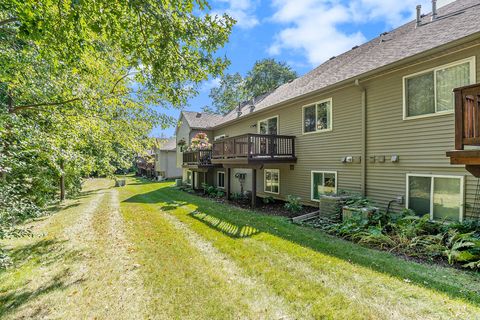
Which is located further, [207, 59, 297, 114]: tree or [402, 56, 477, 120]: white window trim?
[207, 59, 297, 114]: tree

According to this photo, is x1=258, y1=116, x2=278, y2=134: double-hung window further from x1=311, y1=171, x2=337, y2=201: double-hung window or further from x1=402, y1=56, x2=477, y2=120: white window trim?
x1=402, y1=56, x2=477, y2=120: white window trim

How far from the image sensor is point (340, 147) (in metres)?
8.71

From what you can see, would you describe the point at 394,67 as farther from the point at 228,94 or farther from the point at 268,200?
the point at 228,94

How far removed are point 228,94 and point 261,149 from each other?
89.2ft

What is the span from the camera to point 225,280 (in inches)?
159

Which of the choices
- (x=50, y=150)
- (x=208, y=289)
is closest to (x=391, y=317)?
(x=208, y=289)

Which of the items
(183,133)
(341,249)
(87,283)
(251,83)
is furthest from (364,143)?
(251,83)

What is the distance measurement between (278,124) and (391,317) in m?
9.51

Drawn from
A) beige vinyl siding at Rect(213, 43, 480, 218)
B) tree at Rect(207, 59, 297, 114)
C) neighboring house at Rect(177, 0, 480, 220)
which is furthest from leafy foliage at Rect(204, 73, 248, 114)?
beige vinyl siding at Rect(213, 43, 480, 218)

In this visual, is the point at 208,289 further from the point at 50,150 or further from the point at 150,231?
the point at 50,150

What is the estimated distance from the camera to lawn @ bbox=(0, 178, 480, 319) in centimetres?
321

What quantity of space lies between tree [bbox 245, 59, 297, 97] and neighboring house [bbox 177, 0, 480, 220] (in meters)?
21.2

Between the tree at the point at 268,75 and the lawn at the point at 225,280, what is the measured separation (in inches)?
1127

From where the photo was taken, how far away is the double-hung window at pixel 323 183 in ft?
29.5
